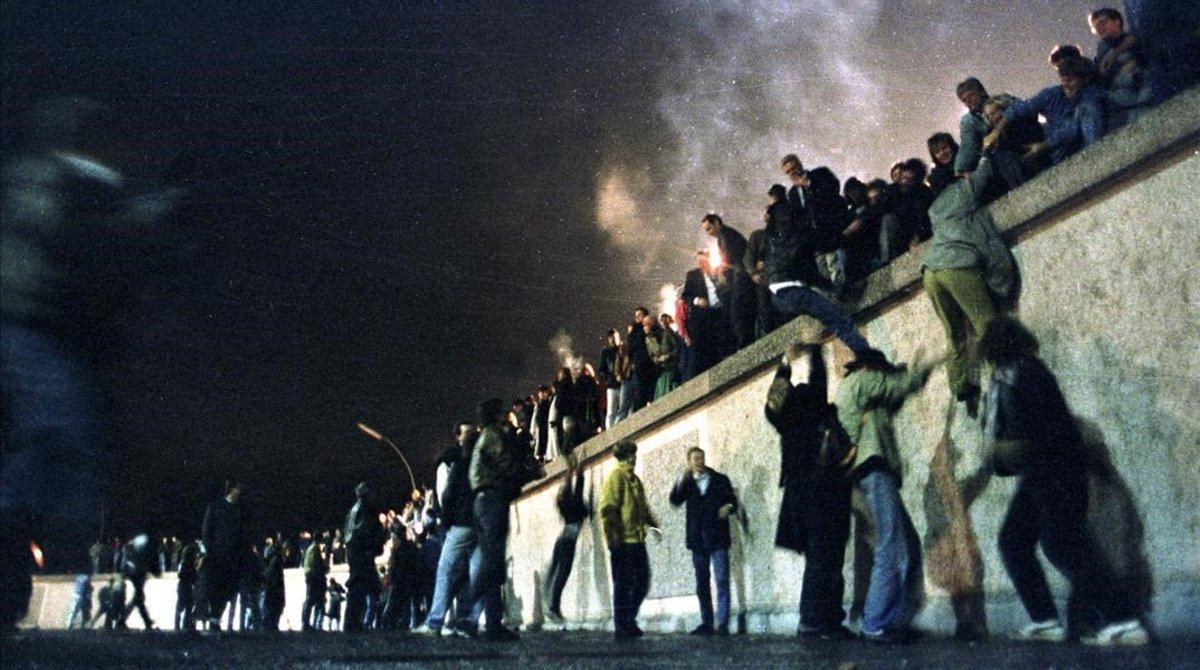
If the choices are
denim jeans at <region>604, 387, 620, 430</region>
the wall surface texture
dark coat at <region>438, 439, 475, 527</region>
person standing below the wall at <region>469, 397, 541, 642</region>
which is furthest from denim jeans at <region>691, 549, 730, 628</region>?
denim jeans at <region>604, 387, 620, 430</region>

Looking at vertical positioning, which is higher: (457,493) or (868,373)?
(868,373)

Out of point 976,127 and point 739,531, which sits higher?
point 976,127

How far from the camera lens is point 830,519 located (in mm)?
8305

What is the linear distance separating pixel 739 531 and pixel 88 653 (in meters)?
6.96

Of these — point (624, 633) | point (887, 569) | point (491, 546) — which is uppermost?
point (491, 546)

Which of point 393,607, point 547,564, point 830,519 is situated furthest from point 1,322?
point 393,607

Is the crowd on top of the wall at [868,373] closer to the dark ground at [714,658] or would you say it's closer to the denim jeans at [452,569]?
the denim jeans at [452,569]

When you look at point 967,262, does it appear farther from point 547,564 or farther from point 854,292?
point 547,564

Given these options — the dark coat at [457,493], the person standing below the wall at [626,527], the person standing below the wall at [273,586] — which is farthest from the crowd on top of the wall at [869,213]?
the person standing below the wall at [273,586]

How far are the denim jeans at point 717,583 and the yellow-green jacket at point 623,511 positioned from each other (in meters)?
0.61

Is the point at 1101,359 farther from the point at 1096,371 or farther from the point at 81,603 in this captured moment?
the point at 81,603

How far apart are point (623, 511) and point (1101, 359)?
5341 millimetres

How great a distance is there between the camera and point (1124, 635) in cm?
640

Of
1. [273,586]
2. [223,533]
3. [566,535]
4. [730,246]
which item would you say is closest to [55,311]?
[730,246]
